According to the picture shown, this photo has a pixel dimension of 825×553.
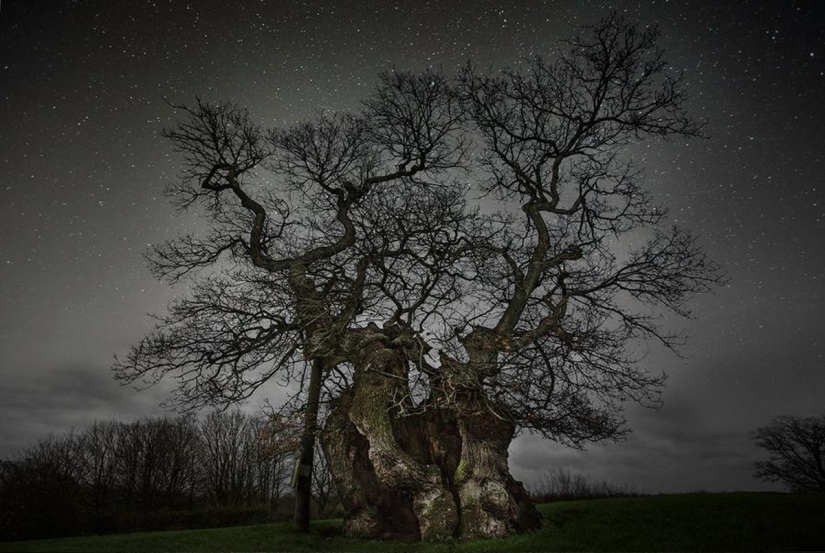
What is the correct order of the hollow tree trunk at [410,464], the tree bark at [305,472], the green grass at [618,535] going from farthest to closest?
the tree bark at [305,472]
the hollow tree trunk at [410,464]
the green grass at [618,535]

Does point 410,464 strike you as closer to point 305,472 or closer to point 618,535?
point 305,472

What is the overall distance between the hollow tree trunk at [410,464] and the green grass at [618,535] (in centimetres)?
71

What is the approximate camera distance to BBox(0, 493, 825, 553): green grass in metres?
9.63

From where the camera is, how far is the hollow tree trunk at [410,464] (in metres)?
11.4

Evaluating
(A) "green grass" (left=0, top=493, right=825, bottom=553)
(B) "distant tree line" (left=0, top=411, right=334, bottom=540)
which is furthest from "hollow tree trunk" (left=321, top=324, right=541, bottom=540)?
(B) "distant tree line" (left=0, top=411, right=334, bottom=540)

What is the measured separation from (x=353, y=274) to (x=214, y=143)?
256 inches

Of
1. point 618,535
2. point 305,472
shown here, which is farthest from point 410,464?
point 618,535

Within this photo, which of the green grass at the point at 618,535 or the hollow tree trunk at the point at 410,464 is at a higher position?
the hollow tree trunk at the point at 410,464

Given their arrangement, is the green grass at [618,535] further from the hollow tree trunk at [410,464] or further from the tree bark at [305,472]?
the hollow tree trunk at [410,464]

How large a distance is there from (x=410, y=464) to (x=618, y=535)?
4.70 metres

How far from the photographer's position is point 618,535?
10.5m

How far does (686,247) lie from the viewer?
48.2ft

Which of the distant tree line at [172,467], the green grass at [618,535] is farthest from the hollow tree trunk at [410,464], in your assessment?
the distant tree line at [172,467]

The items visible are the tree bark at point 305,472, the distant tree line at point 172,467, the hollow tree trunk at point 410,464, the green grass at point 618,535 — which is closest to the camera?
the green grass at point 618,535
